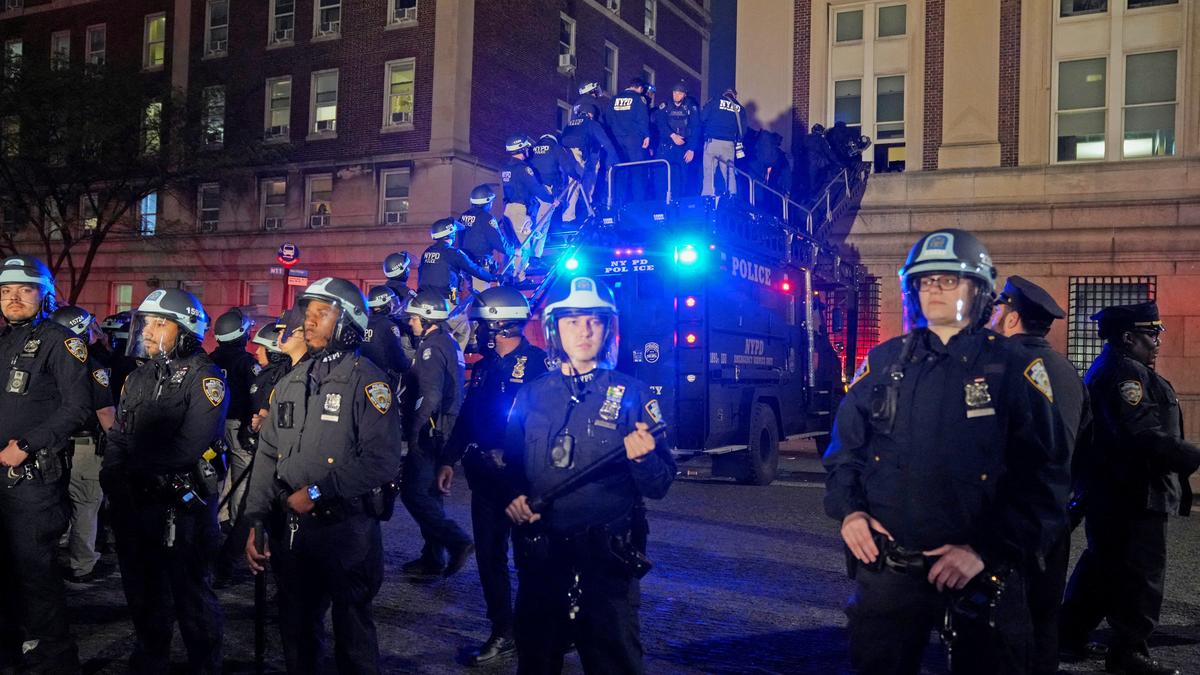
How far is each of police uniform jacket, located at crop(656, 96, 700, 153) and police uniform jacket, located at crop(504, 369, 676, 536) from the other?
29.5 feet

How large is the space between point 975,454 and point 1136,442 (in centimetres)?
266

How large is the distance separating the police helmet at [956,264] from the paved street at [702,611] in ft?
8.69

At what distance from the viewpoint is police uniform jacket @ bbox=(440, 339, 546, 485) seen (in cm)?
581

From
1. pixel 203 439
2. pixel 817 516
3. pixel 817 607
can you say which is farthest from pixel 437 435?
pixel 817 516

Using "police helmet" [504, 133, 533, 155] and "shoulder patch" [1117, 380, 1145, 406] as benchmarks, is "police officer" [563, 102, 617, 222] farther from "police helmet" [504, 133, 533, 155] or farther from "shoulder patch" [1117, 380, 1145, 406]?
"shoulder patch" [1117, 380, 1145, 406]

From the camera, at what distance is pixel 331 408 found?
4344 mm

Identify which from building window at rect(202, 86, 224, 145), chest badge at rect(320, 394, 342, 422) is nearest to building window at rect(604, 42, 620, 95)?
building window at rect(202, 86, 224, 145)

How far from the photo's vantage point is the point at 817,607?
21.9ft

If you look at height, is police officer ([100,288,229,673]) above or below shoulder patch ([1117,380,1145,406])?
below

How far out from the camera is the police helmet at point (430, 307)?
7.27 meters

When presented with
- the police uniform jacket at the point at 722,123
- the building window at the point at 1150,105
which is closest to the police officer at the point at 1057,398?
the police uniform jacket at the point at 722,123

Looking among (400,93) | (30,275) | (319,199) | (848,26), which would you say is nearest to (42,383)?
(30,275)

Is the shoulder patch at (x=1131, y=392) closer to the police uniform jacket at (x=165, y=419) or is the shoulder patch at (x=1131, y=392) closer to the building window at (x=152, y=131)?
the police uniform jacket at (x=165, y=419)

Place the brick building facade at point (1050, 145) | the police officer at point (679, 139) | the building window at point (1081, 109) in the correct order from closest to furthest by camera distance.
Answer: the police officer at point (679, 139), the brick building facade at point (1050, 145), the building window at point (1081, 109)
